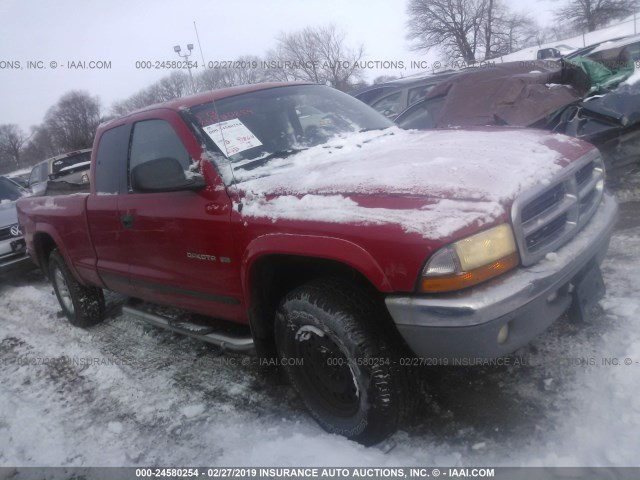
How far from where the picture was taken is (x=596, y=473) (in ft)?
6.50

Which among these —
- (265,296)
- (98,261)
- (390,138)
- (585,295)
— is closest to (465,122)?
(390,138)

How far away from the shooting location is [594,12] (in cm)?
4712

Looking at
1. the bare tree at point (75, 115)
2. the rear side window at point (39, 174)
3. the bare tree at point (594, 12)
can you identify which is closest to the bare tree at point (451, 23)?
the bare tree at point (594, 12)

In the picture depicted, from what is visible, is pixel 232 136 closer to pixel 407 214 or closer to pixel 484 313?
pixel 407 214

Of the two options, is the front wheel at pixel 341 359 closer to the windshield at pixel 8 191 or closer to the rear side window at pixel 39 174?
the windshield at pixel 8 191

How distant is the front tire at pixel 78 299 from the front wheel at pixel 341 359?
9.45ft

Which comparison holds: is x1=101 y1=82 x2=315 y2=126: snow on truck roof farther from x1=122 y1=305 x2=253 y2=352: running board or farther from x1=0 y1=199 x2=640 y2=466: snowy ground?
x1=0 y1=199 x2=640 y2=466: snowy ground

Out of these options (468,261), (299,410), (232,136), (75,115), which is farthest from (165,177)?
(75,115)

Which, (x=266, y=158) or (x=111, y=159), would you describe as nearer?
(x=266, y=158)

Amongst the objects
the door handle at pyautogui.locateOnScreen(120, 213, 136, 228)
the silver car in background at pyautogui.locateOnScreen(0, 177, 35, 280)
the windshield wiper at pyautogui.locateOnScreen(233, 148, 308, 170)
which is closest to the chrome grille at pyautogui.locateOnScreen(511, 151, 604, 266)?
the windshield wiper at pyautogui.locateOnScreen(233, 148, 308, 170)

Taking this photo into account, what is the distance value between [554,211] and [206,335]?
2098mm

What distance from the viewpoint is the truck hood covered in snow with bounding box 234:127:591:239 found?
1.95 m

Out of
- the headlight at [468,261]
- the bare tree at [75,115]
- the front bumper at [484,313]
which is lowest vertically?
the front bumper at [484,313]

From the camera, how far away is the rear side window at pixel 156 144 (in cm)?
296
